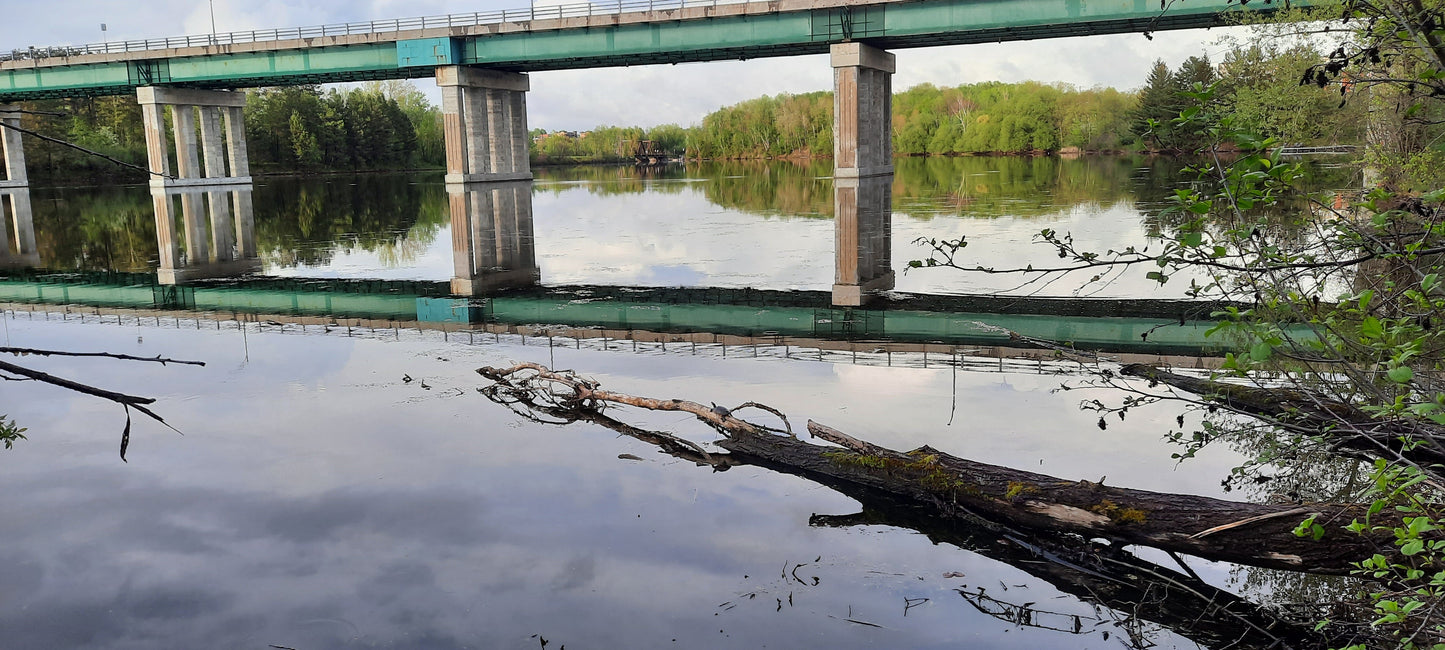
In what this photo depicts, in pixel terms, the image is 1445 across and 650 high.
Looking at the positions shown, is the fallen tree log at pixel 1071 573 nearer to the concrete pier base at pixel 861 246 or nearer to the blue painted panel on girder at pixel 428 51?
the concrete pier base at pixel 861 246

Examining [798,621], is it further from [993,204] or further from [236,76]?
[236,76]

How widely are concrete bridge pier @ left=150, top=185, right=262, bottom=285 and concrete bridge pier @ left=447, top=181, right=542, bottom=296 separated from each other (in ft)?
19.8

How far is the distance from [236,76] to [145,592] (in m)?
76.6

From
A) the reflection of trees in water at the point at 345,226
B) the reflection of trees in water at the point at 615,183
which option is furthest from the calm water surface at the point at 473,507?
the reflection of trees in water at the point at 615,183

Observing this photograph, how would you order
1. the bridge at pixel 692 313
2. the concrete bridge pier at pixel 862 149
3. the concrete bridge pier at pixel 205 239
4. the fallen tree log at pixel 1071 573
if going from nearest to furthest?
1. the fallen tree log at pixel 1071 573
2. the bridge at pixel 692 313
3. the concrete bridge pier at pixel 205 239
4. the concrete bridge pier at pixel 862 149

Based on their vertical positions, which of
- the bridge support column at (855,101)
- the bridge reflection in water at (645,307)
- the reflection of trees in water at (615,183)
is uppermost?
the bridge support column at (855,101)

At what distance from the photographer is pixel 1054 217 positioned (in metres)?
35.7

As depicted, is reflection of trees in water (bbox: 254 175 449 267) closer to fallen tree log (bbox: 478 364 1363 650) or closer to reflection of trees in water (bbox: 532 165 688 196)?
reflection of trees in water (bbox: 532 165 688 196)

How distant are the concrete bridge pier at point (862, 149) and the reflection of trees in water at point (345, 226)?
1371 centimetres

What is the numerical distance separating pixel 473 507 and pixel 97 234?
3954 cm

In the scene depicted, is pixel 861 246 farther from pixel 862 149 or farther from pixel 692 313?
pixel 862 149

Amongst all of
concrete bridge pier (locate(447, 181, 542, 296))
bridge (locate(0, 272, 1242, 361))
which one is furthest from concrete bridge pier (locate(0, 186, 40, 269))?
concrete bridge pier (locate(447, 181, 542, 296))

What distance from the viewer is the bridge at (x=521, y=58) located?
182ft

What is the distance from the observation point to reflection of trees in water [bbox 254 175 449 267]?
30.9 meters
